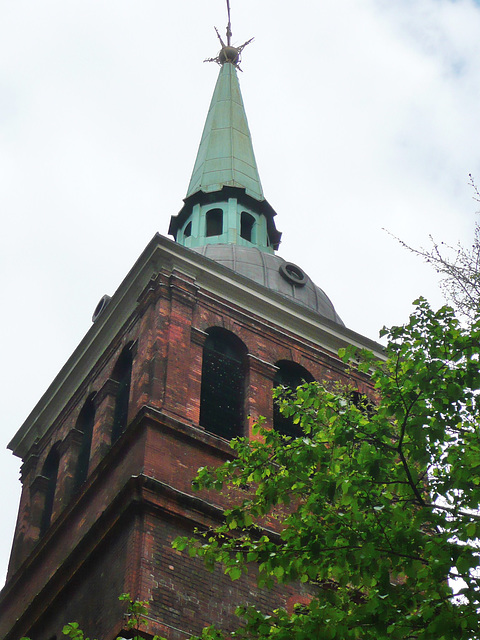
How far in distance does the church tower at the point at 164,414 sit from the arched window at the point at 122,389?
0.12 ft

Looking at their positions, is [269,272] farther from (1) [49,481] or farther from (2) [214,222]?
(1) [49,481]

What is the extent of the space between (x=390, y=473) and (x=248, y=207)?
19.4 meters

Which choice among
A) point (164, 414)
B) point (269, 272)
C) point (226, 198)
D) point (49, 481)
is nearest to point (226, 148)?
point (226, 198)

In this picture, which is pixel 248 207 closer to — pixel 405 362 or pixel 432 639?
pixel 405 362

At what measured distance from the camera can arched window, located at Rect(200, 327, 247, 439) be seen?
2234 cm

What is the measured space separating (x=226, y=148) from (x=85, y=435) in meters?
11.9

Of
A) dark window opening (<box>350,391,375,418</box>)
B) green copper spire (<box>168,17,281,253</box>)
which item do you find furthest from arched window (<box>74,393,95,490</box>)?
dark window opening (<box>350,391,375,418</box>)

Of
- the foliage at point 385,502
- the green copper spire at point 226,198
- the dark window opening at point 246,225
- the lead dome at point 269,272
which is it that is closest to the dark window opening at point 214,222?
the green copper spire at point 226,198

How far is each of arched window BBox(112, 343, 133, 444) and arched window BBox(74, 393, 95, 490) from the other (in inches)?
43.2

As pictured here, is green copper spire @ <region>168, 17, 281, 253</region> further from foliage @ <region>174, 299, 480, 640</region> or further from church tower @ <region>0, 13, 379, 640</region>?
foliage @ <region>174, 299, 480, 640</region>

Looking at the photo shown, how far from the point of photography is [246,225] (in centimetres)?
3091

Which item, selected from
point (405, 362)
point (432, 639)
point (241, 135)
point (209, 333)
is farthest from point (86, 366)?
point (432, 639)

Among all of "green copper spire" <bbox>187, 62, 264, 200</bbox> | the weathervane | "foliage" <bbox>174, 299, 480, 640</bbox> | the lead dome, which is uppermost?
the weathervane

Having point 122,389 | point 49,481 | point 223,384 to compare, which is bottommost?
point 49,481
